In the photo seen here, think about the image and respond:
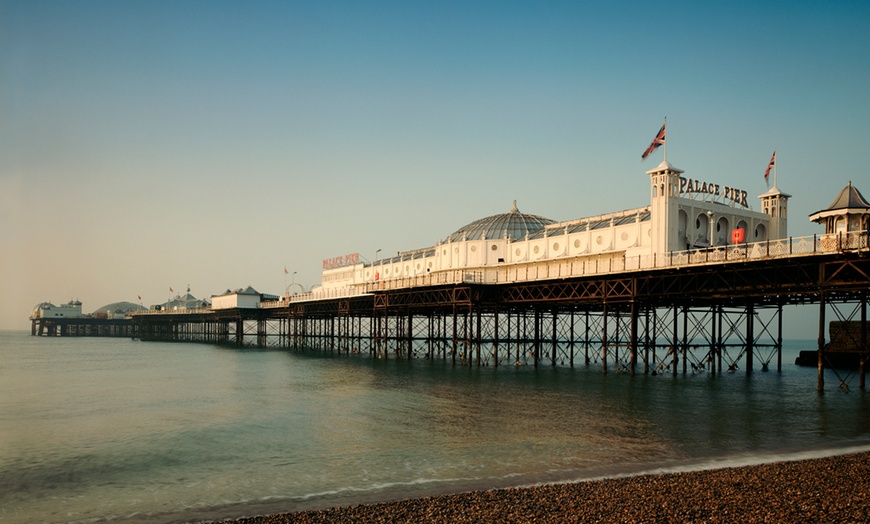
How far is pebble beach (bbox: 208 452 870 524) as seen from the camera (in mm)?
15812

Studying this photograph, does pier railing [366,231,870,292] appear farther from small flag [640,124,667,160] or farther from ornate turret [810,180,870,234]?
small flag [640,124,667,160]

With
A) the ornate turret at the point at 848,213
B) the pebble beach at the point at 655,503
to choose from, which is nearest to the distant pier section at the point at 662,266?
the ornate turret at the point at 848,213

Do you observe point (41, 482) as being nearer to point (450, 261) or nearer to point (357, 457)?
point (357, 457)

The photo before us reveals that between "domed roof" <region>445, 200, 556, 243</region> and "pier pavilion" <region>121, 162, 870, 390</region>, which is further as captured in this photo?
"domed roof" <region>445, 200, 556, 243</region>

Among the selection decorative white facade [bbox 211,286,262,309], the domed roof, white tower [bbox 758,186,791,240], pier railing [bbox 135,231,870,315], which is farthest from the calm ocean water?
decorative white facade [bbox 211,286,262,309]

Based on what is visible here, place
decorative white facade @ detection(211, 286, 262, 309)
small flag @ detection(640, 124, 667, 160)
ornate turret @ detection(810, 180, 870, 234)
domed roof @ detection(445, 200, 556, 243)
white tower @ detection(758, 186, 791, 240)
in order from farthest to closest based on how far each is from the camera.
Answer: decorative white facade @ detection(211, 286, 262, 309), domed roof @ detection(445, 200, 556, 243), white tower @ detection(758, 186, 791, 240), small flag @ detection(640, 124, 667, 160), ornate turret @ detection(810, 180, 870, 234)

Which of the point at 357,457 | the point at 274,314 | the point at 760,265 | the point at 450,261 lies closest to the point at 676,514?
the point at 357,457

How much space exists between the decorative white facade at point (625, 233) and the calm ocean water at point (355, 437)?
11.8m

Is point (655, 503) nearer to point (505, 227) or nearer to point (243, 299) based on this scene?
point (505, 227)

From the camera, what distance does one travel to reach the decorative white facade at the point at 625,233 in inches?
2061

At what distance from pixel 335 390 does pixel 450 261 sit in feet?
110

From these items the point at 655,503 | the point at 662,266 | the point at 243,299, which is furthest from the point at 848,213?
the point at 243,299

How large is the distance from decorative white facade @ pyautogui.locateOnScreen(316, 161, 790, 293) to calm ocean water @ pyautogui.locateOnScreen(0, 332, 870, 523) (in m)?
11.8

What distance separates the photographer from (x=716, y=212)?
181 feet
